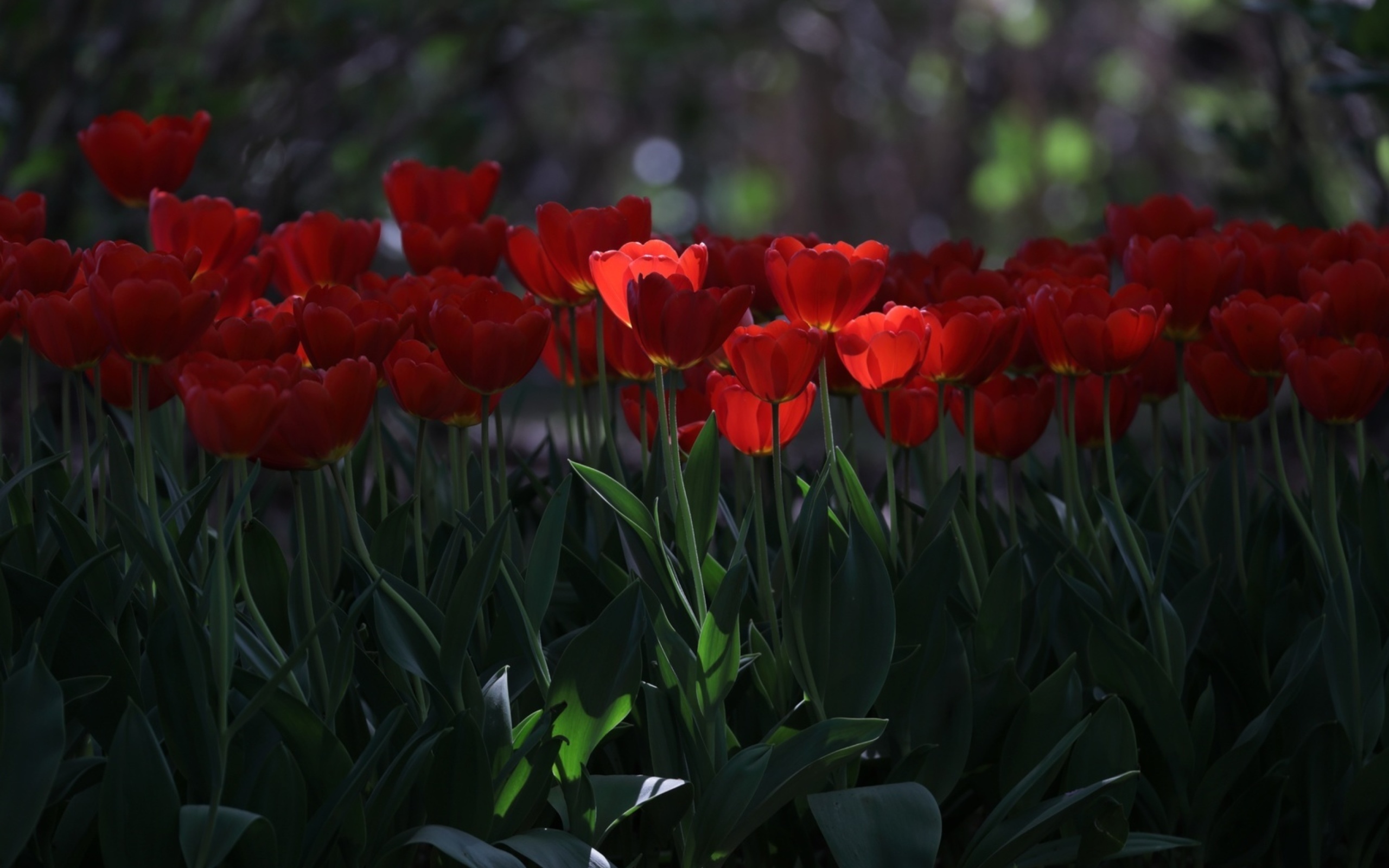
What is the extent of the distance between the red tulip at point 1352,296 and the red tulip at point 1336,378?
105mm

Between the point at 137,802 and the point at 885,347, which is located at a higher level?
the point at 885,347

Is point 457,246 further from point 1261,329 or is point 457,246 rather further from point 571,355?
point 1261,329

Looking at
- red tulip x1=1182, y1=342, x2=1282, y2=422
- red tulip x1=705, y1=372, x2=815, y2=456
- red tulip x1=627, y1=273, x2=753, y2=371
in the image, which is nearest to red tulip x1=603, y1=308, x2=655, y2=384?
red tulip x1=705, y1=372, x2=815, y2=456

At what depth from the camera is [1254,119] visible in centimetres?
425

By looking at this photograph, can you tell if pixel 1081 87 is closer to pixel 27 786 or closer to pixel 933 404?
pixel 933 404

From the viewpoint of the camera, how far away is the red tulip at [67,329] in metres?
0.99

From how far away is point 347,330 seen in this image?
101 cm

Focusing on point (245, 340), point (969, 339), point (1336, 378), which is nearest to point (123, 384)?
point (245, 340)

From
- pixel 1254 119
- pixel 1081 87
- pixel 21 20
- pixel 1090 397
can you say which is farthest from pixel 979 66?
pixel 1090 397

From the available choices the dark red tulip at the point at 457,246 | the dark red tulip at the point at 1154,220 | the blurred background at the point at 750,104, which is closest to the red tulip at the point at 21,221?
the dark red tulip at the point at 457,246

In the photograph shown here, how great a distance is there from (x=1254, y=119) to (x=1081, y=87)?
153 inches

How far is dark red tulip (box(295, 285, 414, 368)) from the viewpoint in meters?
1.00

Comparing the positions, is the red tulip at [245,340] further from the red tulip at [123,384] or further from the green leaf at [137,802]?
the green leaf at [137,802]

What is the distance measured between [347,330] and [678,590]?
0.33 metres
